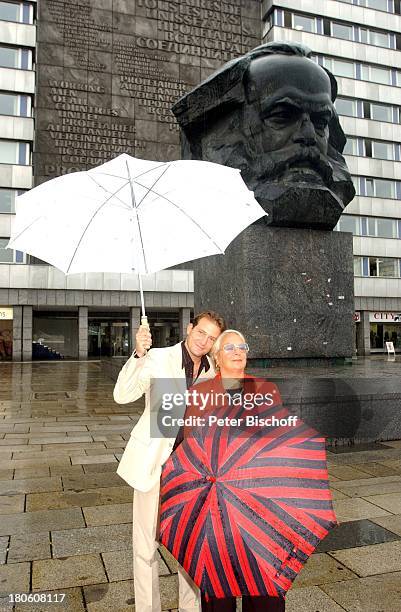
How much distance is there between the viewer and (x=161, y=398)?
9.02 feet

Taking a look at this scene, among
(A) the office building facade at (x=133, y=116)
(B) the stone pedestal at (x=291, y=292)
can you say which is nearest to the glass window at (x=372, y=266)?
(A) the office building facade at (x=133, y=116)

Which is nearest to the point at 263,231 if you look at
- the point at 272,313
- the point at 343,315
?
the point at 272,313

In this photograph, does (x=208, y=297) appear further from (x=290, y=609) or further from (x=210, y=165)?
(x=290, y=609)

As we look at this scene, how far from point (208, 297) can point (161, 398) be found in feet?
27.2

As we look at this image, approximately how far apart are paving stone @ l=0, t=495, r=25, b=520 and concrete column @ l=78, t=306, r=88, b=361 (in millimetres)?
33049

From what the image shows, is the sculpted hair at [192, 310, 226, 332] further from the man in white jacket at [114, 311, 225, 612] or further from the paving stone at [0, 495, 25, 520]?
the paving stone at [0, 495, 25, 520]

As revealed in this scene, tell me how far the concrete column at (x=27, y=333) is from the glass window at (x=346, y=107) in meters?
29.0

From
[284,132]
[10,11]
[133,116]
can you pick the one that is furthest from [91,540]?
[10,11]

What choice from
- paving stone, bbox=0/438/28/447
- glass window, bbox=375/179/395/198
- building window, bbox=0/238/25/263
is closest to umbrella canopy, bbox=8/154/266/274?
paving stone, bbox=0/438/28/447

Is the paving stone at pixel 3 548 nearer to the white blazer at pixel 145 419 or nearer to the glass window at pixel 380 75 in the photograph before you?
the white blazer at pixel 145 419

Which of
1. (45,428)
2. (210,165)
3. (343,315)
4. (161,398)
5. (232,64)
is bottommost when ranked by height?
(45,428)

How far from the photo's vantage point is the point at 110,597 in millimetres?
3008

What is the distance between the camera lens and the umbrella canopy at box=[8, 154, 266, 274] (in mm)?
3156

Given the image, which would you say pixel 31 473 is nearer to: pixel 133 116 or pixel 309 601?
pixel 309 601
